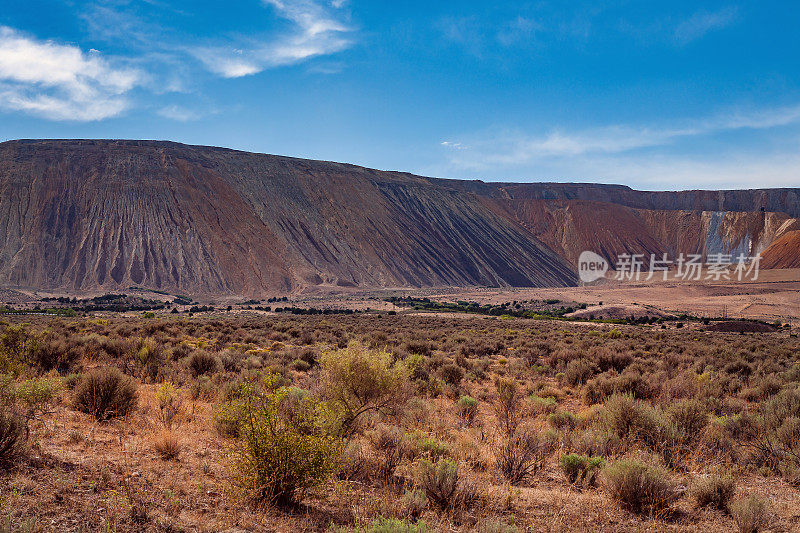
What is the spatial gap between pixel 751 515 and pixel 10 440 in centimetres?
707

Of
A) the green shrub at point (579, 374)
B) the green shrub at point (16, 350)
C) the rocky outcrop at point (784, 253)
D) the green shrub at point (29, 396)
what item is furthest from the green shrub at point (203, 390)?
the rocky outcrop at point (784, 253)

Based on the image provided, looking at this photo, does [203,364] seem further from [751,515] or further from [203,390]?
[751,515]

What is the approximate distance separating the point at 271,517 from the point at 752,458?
6246mm

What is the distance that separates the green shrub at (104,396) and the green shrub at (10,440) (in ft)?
7.76

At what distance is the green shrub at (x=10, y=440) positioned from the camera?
4402 mm

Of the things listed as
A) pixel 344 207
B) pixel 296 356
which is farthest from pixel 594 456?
pixel 344 207

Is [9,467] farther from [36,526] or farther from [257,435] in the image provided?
[257,435]

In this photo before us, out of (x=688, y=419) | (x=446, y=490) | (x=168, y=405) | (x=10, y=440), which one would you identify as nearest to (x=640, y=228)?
(x=688, y=419)

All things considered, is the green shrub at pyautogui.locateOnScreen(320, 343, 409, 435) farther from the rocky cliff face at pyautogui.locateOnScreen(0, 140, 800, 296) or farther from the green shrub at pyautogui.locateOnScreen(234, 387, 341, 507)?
the rocky cliff face at pyautogui.locateOnScreen(0, 140, 800, 296)

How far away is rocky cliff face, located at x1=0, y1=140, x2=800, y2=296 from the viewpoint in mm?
61031

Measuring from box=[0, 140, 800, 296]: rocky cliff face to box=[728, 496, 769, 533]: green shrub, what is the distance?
201 feet

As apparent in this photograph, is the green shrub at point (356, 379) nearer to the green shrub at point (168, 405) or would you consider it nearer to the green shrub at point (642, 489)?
the green shrub at point (168, 405)

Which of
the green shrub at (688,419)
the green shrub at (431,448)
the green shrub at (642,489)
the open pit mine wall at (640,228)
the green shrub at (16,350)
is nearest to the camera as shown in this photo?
the green shrub at (642,489)

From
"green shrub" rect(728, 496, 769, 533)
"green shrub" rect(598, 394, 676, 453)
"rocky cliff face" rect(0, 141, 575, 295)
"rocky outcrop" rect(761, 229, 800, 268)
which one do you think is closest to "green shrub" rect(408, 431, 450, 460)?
"green shrub" rect(598, 394, 676, 453)
